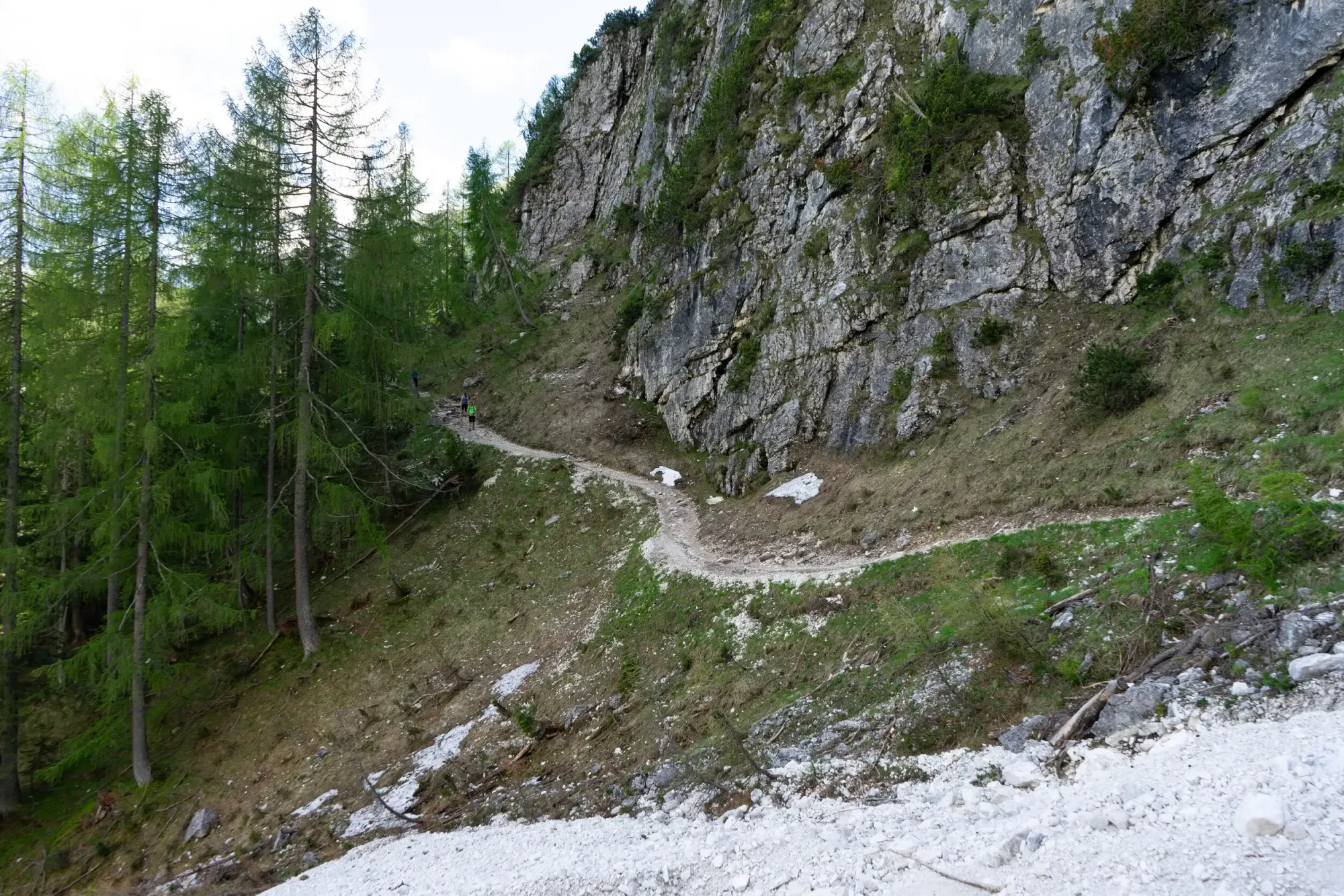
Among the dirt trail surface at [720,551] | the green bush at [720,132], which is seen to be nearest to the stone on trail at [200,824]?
the dirt trail surface at [720,551]

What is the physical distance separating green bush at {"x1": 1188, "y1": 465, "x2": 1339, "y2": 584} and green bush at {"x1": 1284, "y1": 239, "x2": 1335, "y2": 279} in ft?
28.2

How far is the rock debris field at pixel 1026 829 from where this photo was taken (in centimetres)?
407

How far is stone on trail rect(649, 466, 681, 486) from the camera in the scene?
25.3m

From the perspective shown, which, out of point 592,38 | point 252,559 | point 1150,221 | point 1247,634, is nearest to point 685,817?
point 1247,634

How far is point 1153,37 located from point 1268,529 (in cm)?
1674

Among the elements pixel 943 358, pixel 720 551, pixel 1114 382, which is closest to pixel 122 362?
pixel 720 551

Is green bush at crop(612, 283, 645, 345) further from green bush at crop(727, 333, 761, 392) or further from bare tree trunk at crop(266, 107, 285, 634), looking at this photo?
bare tree trunk at crop(266, 107, 285, 634)

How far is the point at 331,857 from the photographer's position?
10945mm

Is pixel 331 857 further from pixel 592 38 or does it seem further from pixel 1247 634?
pixel 592 38

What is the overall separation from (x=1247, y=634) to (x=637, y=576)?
13247 mm

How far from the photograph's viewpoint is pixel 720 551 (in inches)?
719

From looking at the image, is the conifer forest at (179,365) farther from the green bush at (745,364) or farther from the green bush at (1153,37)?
the green bush at (1153,37)

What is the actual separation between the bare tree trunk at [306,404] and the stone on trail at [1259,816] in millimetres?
20639

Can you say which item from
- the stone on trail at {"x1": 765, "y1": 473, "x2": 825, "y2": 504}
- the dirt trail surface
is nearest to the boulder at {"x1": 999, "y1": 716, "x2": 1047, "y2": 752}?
the dirt trail surface
